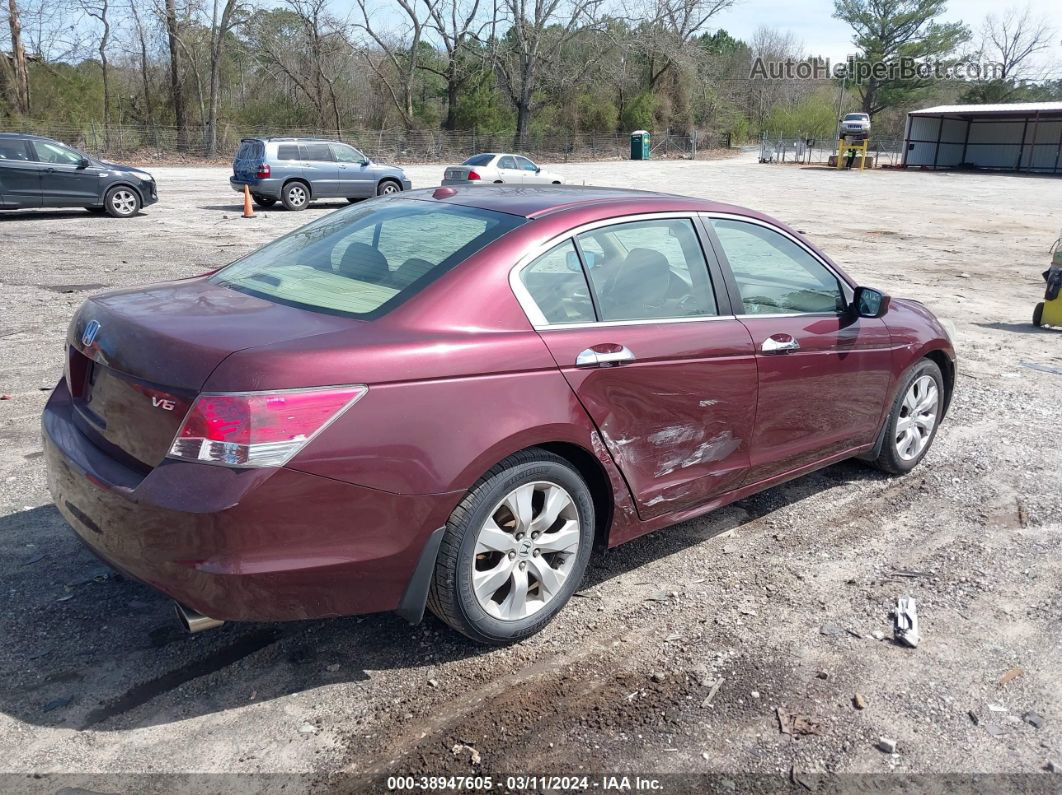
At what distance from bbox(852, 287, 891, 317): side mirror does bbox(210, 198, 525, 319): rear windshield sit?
1.99 m

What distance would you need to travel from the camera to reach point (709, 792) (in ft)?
8.63

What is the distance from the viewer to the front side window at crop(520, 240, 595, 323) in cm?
329

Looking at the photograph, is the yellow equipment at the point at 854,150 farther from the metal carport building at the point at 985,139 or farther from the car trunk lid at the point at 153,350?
the car trunk lid at the point at 153,350

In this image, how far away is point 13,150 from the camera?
1664cm

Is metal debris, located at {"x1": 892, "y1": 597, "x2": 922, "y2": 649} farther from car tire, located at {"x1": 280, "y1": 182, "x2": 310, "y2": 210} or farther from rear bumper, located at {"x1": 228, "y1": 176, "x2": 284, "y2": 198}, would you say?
car tire, located at {"x1": 280, "y1": 182, "x2": 310, "y2": 210}

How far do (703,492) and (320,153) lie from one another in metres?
19.5

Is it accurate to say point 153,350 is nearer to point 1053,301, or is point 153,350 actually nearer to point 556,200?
point 556,200

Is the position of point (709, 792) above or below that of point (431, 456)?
below

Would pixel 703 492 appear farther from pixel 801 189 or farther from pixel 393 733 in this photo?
pixel 801 189

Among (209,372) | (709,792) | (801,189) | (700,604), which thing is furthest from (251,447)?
(801,189)

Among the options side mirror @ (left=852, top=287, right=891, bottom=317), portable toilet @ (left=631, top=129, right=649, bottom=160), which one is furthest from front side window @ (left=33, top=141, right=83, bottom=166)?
portable toilet @ (left=631, top=129, right=649, bottom=160)

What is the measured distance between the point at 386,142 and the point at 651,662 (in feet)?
170

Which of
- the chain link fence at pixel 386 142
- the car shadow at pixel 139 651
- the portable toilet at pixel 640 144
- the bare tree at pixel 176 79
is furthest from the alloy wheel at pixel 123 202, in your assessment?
the portable toilet at pixel 640 144

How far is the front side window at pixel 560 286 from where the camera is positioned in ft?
10.8
